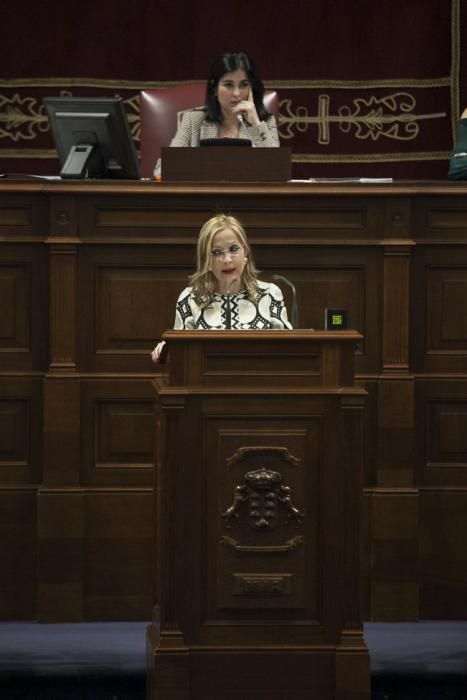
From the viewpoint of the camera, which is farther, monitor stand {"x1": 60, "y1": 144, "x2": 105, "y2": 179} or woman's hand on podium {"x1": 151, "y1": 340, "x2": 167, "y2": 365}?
monitor stand {"x1": 60, "y1": 144, "x2": 105, "y2": 179}

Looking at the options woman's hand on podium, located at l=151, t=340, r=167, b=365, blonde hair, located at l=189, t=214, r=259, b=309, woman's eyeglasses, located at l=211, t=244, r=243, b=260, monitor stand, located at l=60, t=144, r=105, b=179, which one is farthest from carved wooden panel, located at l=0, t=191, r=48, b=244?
woman's hand on podium, located at l=151, t=340, r=167, b=365

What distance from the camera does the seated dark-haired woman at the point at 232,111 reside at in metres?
6.11

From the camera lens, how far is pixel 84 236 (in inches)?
214

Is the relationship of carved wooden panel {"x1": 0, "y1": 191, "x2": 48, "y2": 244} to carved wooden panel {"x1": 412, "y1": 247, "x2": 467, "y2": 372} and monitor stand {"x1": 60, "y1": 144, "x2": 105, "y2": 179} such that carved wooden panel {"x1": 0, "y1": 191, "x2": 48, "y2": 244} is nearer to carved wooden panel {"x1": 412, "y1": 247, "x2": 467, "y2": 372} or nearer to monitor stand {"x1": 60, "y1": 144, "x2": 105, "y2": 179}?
monitor stand {"x1": 60, "y1": 144, "x2": 105, "y2": 179}

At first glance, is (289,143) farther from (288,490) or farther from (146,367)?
(288,490)

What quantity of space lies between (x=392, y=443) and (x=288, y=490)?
129cm

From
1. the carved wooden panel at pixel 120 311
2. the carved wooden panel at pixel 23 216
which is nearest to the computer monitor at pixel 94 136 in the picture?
the carved wooden panel at pixel 23 216

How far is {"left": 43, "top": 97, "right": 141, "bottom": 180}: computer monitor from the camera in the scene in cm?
552

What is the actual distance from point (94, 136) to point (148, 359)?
0.91 metres

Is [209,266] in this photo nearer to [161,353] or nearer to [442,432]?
[161,353]

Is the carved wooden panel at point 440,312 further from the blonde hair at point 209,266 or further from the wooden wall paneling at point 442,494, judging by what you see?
the blonde hair at point 209,266

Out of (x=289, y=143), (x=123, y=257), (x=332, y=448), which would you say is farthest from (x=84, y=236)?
(x=289, y=143)

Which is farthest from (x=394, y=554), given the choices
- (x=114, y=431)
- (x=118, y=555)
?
(x=114, y=431)

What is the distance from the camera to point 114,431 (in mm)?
5453
